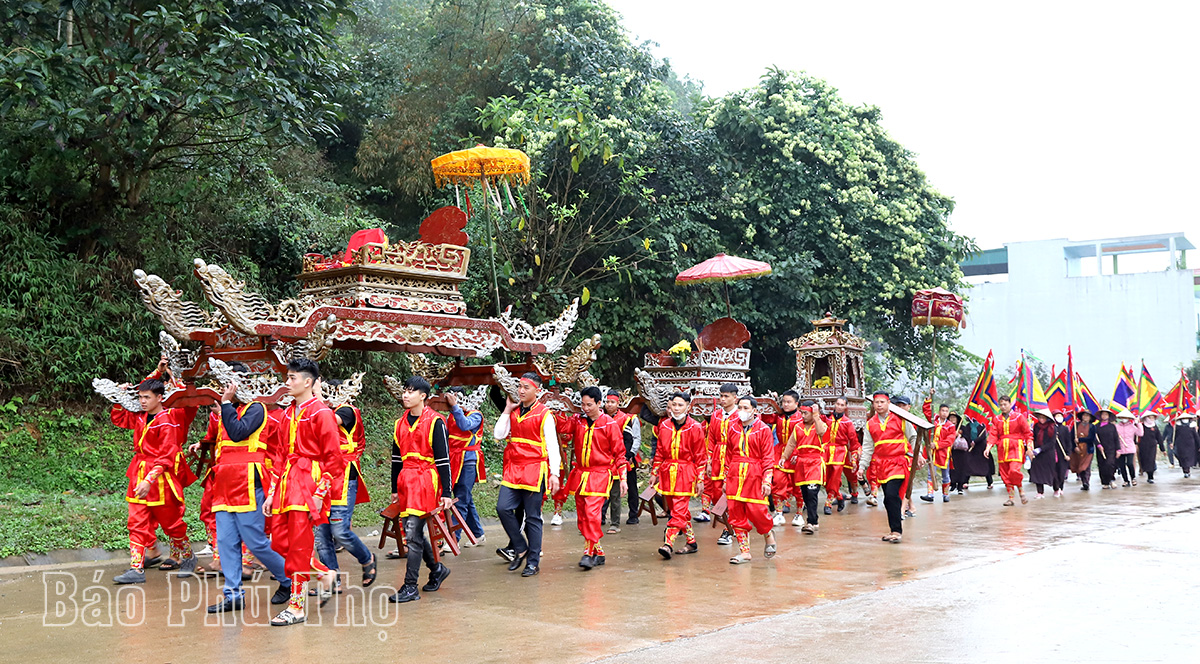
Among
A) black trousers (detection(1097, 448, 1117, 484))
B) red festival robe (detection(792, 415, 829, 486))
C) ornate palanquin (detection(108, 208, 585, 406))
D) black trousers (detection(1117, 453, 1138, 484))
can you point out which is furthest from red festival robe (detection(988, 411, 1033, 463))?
ornate palanquin (detection(108, 208, 585, 406))

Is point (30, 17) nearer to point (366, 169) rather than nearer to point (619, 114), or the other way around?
point (366, 169)

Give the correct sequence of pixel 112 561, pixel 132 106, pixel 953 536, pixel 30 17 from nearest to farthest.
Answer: pixel 112 561, pixel 953 536, pixel 132 106, pixel 30 17

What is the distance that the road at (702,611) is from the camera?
561cm

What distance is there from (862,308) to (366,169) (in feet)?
34.2

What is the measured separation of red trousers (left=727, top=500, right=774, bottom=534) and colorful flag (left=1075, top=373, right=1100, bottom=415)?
13.1 metres

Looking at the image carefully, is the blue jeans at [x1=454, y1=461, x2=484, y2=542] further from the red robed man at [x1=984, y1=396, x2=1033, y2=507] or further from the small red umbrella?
the red robed man at [x1=984, y1=396, x2=1033, y2=507]

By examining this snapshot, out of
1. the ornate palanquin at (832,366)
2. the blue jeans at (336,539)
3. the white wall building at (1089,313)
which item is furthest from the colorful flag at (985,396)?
the white wall building at (1089,313)

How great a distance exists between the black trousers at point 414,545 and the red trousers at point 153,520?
2.21m

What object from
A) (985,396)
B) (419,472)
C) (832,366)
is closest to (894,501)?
(419,472)

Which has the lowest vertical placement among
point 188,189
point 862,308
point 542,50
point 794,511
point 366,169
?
point 794,511

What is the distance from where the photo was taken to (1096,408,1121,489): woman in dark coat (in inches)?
774

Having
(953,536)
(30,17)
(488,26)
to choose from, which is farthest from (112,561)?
(488,26)

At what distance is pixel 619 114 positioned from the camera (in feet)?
63.5

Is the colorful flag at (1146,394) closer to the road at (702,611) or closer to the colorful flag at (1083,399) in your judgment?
the colorful flag at (1083,399)
